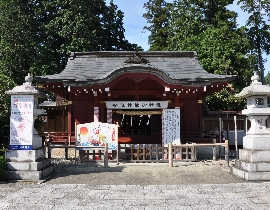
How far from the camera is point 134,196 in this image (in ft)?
22.9

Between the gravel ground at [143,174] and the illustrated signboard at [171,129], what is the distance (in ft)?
5.58

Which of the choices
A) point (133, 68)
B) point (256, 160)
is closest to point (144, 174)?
point (256, 160)

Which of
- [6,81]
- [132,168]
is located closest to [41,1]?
[6,81]

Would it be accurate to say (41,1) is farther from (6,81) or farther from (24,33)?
(6,81)

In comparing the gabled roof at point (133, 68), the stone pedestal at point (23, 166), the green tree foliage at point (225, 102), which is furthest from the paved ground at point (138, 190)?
the green tree foliage at point (225, 102)

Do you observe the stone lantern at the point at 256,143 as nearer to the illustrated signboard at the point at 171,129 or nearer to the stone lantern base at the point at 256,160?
the stone lantern base at the point at 256,160

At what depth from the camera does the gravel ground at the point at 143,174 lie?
8.86 meters

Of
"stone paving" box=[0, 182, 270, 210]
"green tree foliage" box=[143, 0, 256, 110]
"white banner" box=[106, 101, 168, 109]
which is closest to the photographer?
"stone paving" box=[0, 182, 270, 210]

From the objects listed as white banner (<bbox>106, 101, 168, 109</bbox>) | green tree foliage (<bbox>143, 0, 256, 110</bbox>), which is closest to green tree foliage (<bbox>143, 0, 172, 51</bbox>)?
green tree foliage (<bbox>143, 0, 256, 110</bbox>)

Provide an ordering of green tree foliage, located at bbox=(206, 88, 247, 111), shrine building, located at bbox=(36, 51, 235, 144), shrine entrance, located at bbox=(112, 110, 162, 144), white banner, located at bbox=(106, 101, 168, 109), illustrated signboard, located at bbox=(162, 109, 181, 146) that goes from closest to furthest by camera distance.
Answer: shrine building, located at bbox=(36, 51, 235, 144) < illustrated signboard, located at bbox=(162, 109, 181, 146) < white banner, located at bbox=(106, 101, 168, 109) < shrine entrance, located at bbox=(112, 110, 162, 144) < green tree foliage, located at bbox=(206, 88, 247, 111)

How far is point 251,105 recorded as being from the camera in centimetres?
955

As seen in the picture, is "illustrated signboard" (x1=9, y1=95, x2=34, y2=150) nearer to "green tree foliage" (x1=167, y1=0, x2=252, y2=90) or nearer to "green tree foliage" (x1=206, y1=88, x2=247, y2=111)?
"green tree foliage" (x1=206, y1=88, x2=247, y2=111)

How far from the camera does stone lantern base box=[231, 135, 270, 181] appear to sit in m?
8.69

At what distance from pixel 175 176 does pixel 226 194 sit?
271cm
